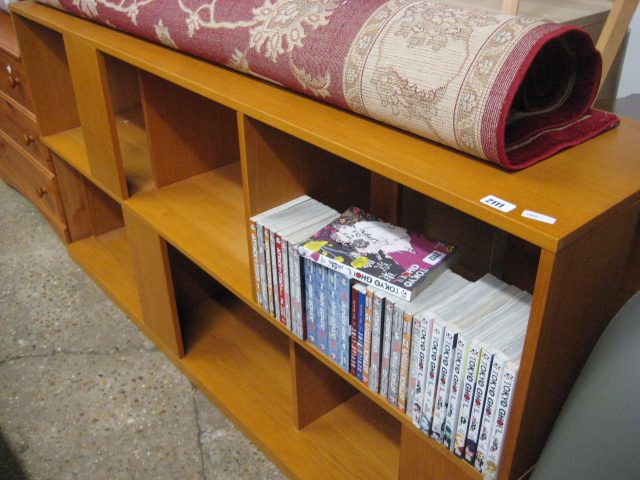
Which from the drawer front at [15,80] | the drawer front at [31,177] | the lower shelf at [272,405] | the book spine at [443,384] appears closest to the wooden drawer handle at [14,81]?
the drawer front at [15,80]

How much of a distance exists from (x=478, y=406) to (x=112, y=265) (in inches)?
64.6

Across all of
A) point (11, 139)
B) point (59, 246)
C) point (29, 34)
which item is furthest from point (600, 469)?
point (11, 139)

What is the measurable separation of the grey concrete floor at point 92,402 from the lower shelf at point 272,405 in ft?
0.21

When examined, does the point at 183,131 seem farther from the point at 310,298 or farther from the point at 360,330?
the point at 360,330

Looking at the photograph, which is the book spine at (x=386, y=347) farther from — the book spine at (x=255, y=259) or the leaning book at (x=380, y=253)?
the book spine at (x=255, y=259)

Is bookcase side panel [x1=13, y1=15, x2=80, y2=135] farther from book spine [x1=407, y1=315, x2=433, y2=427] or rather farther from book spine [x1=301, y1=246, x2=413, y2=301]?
book spine [x1=407, y1=315, x2=433, y2=427]

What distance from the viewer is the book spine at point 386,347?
925mm

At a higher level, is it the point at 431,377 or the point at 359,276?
the point at 359,276

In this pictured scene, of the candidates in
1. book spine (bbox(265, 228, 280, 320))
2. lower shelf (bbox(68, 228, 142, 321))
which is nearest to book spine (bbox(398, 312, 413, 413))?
book spine (bbox(265, 228, 280, 320))

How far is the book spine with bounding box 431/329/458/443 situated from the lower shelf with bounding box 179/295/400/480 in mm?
543

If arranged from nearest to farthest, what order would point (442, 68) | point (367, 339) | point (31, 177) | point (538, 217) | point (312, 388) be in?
point (538, 217)
point (442, 68)
point (367, 339)
point (312, 388)
point (31, 177)

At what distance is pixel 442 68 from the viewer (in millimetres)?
790

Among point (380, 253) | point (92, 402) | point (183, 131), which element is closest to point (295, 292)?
point (380, 253)

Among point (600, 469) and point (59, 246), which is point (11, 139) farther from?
point (600, 469)
